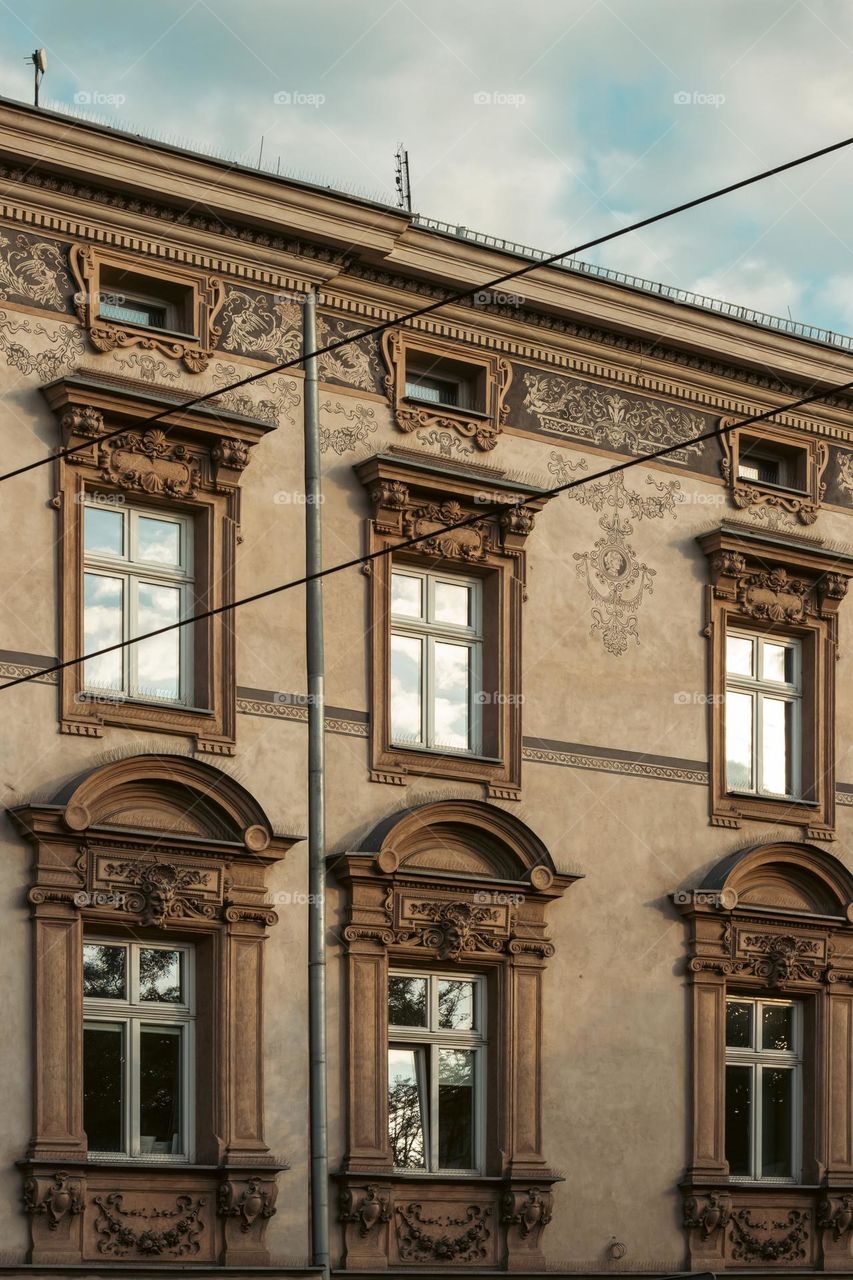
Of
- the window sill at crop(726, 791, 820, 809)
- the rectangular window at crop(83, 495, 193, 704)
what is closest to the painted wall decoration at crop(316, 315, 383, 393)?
the rectangular window at crop(83, 495, 193, 704)

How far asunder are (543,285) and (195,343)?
13.7ft

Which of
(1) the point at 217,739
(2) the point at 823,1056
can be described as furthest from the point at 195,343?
(2) the point at 823,1056

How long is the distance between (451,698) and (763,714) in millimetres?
4111

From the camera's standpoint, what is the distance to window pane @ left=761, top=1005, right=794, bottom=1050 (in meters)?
24.6

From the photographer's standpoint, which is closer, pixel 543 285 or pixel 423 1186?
pixel 423 1186

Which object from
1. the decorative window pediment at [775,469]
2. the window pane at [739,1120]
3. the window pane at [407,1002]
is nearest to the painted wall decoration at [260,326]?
the decorative window pediment at [775,469]

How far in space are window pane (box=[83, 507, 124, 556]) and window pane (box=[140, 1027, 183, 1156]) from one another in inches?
171

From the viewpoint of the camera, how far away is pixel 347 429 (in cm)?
2284

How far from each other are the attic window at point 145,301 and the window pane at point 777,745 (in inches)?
309

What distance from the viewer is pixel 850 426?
26.8 metres

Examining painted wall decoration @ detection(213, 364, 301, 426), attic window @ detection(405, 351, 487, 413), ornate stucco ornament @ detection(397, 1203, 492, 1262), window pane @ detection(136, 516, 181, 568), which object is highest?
attic window @ detection(405, 351, 487, 413)

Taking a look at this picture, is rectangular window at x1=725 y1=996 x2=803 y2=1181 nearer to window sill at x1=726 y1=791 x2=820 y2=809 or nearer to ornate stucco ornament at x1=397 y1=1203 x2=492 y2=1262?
window sill at x1=726 y1=791 x2=820 y2=809

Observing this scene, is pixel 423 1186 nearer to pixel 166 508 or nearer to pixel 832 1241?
pixel 832 1241

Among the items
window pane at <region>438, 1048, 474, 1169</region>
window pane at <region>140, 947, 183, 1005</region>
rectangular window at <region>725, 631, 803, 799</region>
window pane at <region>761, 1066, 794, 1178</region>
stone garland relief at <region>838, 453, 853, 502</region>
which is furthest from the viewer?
stone garland relief at <region>838, 453, 853, 502</region>
